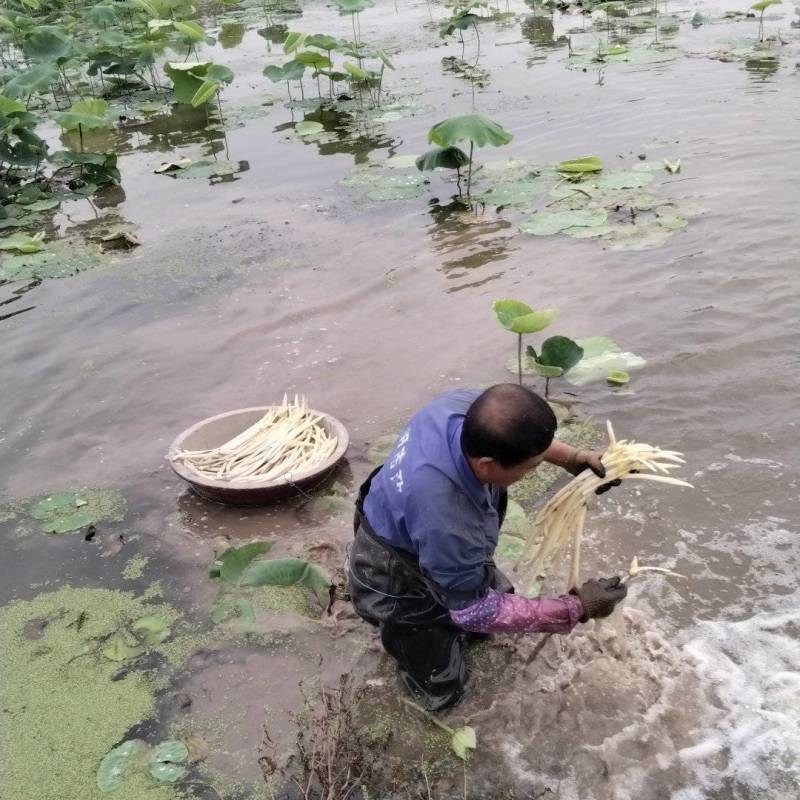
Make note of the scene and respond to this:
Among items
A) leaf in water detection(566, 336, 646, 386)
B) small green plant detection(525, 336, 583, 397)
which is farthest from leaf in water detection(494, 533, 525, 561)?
leaf in water detection(566, 336, 646, 386)

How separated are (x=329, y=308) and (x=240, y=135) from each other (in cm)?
499

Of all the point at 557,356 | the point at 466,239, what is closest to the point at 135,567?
the point at 557,356

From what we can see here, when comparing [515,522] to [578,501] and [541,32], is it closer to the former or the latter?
[578,501]

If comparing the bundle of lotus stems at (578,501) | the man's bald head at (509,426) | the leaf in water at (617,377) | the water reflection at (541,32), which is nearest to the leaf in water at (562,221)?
the leaf in water at (617,377)

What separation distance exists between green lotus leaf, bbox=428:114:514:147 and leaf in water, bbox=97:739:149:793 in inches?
209

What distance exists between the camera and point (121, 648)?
321cm

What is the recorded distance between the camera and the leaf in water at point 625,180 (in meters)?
6.79

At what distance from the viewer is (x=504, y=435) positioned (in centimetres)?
211

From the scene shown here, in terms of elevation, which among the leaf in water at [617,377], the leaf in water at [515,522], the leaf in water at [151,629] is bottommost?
the leaf in water at [151,629]

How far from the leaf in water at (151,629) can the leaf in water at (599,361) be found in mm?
2621

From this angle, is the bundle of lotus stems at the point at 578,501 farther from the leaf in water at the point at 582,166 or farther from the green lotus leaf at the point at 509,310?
the leaf in water at the point at 582,166

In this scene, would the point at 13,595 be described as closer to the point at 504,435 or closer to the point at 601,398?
the point at 504,435

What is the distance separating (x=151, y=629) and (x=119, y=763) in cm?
63

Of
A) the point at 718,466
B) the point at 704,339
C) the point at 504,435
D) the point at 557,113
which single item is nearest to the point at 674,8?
the point at 557,113
